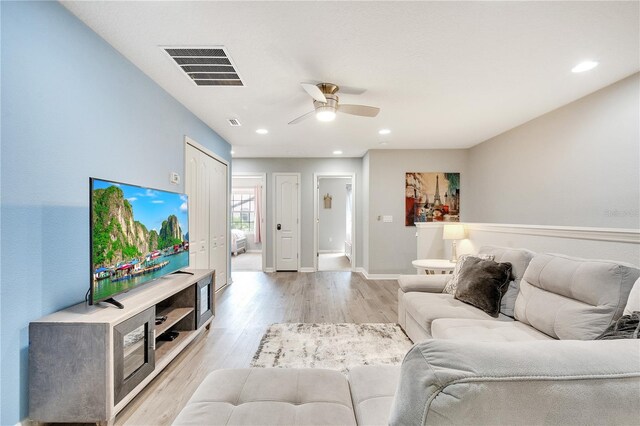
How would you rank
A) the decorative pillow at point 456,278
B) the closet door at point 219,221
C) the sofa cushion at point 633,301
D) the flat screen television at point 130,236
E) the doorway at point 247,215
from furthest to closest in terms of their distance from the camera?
the doorway at point 247,215, the closet door at point 219,221, the decorative pillow at point 456,278, the flat screen television at point 130,236, the sofa cushion at point 633,301

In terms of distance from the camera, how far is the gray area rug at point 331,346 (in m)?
2.30

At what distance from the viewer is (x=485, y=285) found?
7.34 feet

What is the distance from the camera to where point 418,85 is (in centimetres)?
268

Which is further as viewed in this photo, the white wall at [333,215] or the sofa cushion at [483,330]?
the white wall at [333,215]

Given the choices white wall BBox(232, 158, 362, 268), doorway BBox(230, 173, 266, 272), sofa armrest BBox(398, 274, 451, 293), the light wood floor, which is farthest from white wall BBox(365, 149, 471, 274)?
doorway BBox(230, 173, 266, 272)

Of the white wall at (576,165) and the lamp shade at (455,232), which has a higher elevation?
the white wall at (576,165)

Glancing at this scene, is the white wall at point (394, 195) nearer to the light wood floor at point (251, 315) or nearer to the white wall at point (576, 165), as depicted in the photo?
the light wood floor at point (251, 315)

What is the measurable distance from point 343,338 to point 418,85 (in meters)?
2.54

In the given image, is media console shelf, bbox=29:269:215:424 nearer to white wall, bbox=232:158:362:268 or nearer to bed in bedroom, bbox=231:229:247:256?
white wall, bbox=232:158:362:268

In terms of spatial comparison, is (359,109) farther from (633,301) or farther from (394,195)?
(394,195)

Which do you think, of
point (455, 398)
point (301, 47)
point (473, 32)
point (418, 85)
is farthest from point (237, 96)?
point (455, 398)

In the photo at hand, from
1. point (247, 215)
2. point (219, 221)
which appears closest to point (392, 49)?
point (219, 221)

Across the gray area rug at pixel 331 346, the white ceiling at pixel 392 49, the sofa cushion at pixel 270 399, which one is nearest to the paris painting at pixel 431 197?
the white ceiling at pixel 392 49

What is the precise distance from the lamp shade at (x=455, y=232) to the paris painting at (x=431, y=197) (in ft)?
5.53
